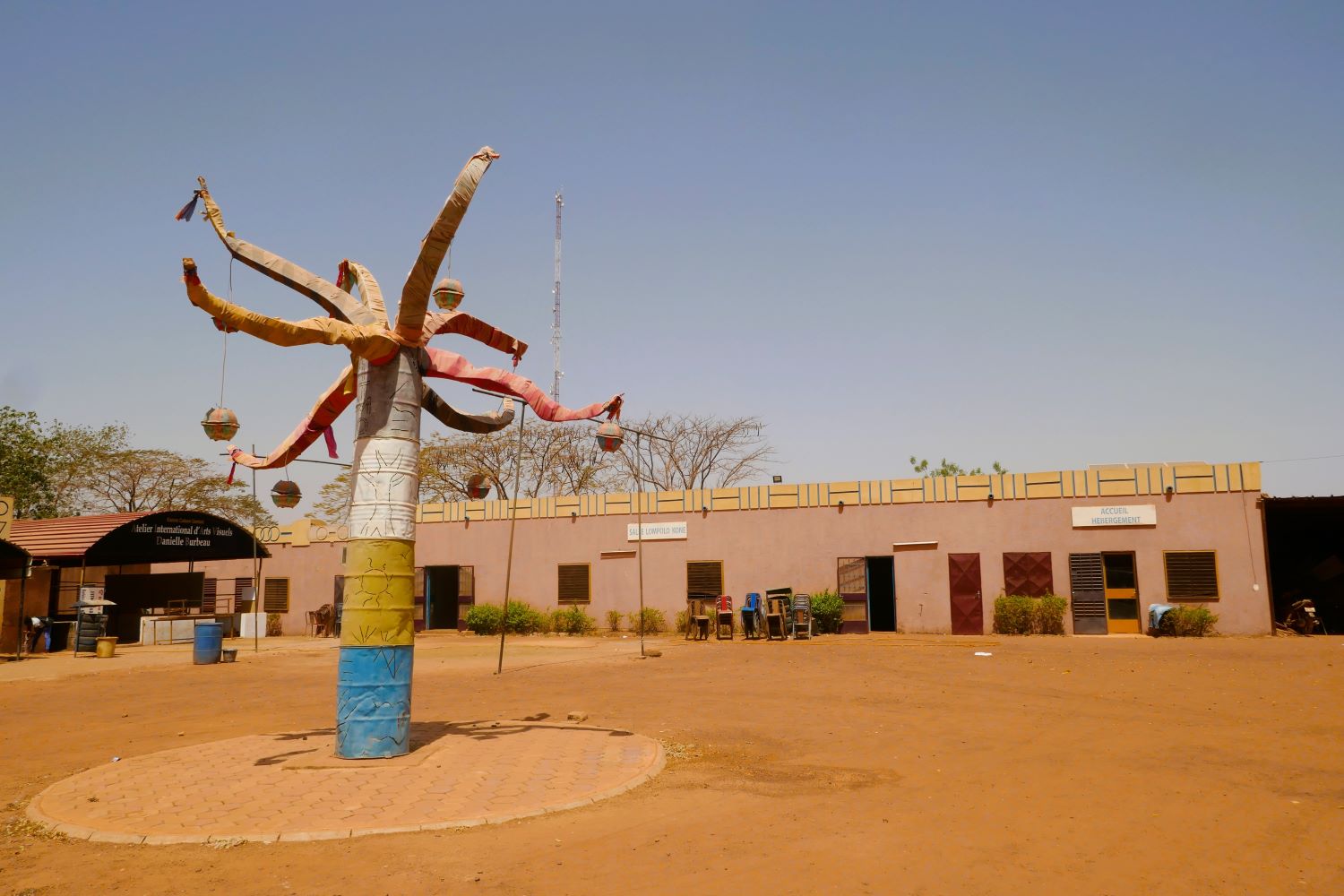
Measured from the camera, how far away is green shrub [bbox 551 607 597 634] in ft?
87.7

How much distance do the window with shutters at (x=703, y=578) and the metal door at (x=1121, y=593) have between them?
1001 centimetres

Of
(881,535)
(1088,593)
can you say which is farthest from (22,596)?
(1088,593)

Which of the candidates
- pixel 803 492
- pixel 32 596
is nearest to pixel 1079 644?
pixel 803 492

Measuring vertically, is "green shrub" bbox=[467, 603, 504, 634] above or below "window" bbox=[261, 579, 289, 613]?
below

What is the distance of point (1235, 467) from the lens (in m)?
21.7

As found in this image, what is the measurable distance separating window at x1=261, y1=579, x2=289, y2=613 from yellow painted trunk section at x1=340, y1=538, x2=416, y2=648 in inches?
1017

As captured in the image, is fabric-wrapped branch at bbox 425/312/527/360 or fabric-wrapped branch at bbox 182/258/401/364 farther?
fabric-wrapped branch at bbox 425/312/527/360

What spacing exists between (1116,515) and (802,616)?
322 inches

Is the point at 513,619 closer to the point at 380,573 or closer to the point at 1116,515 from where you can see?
the point at 1116,515

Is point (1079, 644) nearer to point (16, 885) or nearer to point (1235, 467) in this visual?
point (1235, 467)

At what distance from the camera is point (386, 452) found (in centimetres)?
812

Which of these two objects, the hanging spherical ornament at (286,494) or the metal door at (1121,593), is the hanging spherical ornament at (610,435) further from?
the metal door at (1121,593)

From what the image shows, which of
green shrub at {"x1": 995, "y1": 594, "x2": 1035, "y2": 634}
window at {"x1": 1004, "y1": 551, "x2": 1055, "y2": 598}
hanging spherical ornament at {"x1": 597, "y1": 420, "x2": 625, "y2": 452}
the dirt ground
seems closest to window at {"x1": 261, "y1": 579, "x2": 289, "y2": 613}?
the dirt ground

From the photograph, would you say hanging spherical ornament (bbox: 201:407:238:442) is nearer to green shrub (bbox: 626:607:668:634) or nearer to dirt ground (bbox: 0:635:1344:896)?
dirt ground (bbox: 0:635:1344:896)
